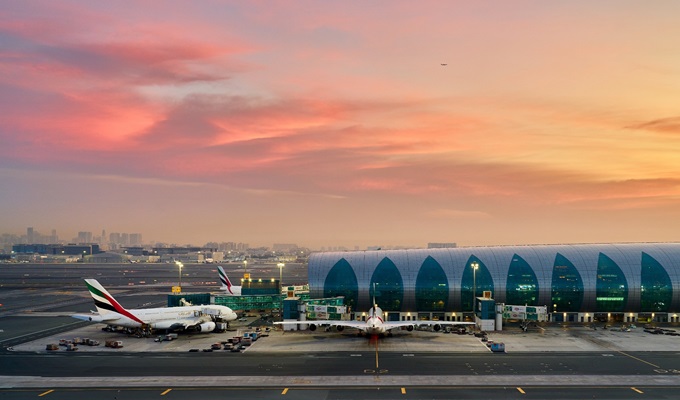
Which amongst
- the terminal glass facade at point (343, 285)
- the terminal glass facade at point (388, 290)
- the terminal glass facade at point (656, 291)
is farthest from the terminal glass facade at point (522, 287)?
the terminal glass facade at point (343, 285)

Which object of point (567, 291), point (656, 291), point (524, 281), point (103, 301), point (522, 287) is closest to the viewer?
point (103, 301)

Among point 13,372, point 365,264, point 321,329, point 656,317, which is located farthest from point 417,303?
point 13,372

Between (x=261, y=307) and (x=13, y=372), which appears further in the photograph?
(x=261, y=307)

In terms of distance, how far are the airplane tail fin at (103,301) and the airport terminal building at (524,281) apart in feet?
131

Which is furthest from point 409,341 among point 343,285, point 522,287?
point 522,287

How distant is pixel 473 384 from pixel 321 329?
50.0 metres

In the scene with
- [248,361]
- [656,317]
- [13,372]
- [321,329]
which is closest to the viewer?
[13,372]

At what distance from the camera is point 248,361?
254 feet

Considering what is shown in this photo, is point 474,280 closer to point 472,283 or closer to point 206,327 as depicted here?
point 472,283

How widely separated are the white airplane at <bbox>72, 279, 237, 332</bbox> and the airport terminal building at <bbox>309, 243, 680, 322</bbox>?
26.6 meters

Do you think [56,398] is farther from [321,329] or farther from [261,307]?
[261,307]

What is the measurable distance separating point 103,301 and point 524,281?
8005cm

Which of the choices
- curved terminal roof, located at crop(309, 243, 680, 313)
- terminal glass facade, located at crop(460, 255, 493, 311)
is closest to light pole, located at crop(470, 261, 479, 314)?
terminal glass facade, located at crop(460, 255, 493, 311)

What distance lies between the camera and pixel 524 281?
11944 cm
